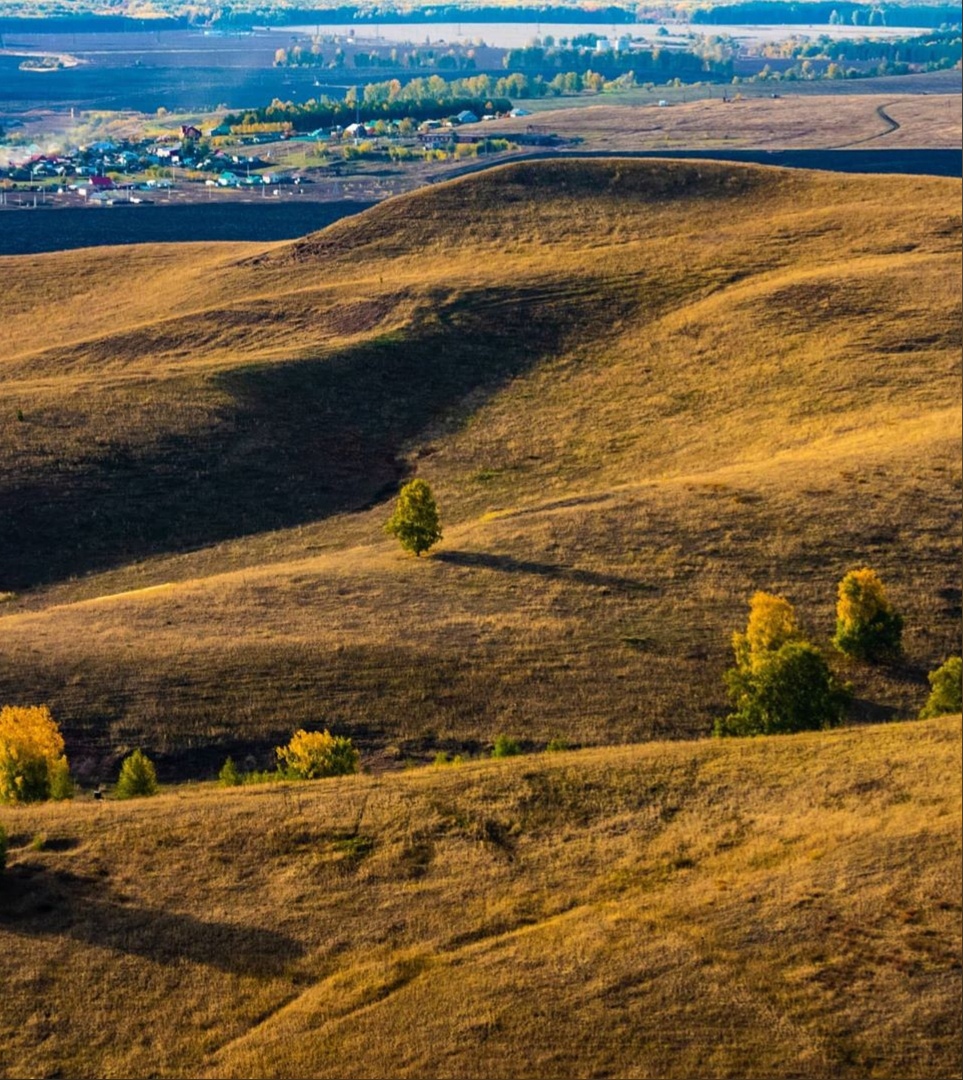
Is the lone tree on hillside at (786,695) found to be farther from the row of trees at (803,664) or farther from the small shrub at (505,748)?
the small shrub at (505,748)

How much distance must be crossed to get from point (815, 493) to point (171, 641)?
28.1 m

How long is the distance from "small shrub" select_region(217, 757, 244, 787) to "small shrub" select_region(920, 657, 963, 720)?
66.6 feet

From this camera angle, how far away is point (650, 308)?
4181 inches

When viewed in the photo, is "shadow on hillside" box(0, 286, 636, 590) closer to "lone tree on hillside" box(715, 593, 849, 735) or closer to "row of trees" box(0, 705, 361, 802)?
"row of trees" box(0, 705, 361, 802)

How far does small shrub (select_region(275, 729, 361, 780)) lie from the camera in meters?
46.2

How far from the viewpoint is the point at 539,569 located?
210 ft

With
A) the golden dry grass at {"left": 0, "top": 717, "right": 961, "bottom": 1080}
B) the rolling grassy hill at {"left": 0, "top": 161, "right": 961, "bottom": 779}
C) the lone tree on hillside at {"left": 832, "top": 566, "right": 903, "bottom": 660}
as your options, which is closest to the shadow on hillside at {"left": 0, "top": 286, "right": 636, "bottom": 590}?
the rolling grassy hill at {"left": 0, "top": 161, "right": 961, "bottom": 779}

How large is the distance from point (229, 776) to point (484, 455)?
4346 centimetres

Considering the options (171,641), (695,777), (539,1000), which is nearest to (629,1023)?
(539,1000)

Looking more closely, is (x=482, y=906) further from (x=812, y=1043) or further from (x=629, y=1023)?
(x=812, y=1043)

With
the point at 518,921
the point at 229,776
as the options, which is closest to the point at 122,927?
the point at 518,921

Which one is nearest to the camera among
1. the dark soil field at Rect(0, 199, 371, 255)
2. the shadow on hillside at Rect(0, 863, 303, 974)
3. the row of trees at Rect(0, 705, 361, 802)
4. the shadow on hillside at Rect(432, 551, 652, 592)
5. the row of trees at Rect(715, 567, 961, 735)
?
the shadow on hillside at Rect(0, 863, 303, 974)

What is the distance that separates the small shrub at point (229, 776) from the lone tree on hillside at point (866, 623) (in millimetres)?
21713

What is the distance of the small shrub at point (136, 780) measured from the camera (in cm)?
4575
